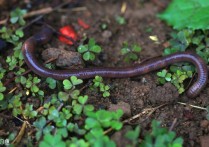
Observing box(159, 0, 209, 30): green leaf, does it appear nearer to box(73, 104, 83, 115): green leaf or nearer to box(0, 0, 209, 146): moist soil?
box(0, 0, 209, 146): moist soil

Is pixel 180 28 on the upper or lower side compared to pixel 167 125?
upper

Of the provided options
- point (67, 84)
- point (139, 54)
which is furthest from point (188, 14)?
point (67, 84)

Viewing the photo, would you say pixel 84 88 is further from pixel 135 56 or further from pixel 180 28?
pixel 180 28

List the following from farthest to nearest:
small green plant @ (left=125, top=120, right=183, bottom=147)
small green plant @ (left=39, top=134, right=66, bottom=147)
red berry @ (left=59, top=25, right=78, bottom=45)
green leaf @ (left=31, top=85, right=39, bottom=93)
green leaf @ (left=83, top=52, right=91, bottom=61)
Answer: red berry @ (left=59, top=25, right=78, bottom=45)
green leaf @ (left=83, top=52, right=91, bottom=61)
green leaf @ (left=31, top=85, right=39, bottom=93)
small green plant @ (left=39, top=134, right=66, bottom=147)
small green plant @ (left=125, top=120, right=183, bottom=147)

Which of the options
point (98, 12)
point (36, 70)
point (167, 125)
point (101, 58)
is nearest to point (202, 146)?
point (167, 125)

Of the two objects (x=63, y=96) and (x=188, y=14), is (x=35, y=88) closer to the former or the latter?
(x=63, y=96)

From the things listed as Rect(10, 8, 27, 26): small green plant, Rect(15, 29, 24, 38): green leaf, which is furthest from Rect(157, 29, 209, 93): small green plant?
Rect(10, 8, 27, 26): small green plant
